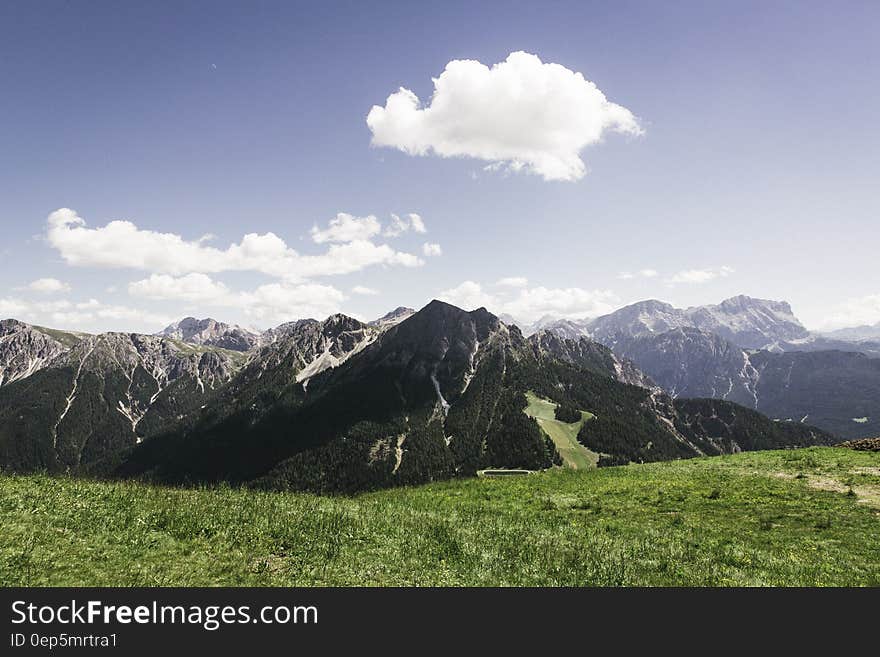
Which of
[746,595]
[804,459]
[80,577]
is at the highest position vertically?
[80,577]

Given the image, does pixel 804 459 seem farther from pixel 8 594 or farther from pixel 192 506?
pixel 8 594

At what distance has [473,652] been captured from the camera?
362 inches

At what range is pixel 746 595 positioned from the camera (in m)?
11.6

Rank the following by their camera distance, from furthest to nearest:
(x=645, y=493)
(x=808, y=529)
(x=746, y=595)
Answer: (x=645, y=493) < (x=808, y=529) < (x=746, y=595)

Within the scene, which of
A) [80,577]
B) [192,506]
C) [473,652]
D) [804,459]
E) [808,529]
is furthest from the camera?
[804,459]

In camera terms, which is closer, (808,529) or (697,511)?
(808,529)

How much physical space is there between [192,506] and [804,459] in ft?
135

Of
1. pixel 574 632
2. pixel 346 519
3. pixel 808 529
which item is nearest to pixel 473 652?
pixel 574 632

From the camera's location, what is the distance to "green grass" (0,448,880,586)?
1186 cm

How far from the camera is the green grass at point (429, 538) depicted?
11859 millimetres

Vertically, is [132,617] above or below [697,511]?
above

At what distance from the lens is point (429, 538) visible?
1577 centimetres

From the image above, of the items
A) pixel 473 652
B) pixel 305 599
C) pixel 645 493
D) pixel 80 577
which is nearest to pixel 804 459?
pixel 645 493

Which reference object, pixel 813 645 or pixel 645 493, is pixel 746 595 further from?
pixel 645 493
